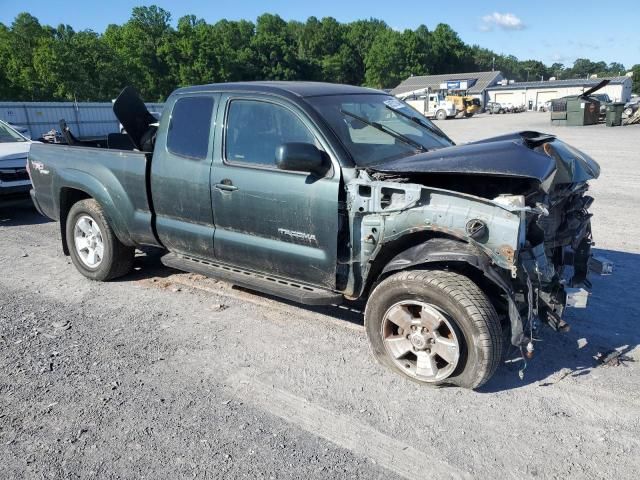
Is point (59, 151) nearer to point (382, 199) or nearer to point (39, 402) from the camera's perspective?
point (39, 402)

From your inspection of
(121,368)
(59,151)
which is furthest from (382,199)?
(59,151)

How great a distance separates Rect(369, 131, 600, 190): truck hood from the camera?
10.8 ft

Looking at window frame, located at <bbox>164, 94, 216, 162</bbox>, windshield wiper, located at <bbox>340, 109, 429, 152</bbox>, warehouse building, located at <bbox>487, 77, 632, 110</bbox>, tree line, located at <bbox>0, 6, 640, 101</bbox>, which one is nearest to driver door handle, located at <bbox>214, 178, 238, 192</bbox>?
window frame, located at <bbox>164, 94, 216, 162</bbox>

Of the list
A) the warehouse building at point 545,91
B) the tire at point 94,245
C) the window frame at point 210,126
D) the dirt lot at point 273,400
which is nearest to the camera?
the dirt lot at point 273,400

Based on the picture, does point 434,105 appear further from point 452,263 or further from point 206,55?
point 452,263

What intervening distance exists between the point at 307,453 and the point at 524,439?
1224mm

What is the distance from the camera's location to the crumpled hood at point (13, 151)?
8848 mm

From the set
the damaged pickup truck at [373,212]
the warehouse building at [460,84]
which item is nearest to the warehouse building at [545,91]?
the warehouse building at [460,84]

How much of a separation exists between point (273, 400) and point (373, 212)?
4.64ft

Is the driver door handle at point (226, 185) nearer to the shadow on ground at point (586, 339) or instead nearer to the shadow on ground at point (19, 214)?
the shadow on ground at point (586, 339)

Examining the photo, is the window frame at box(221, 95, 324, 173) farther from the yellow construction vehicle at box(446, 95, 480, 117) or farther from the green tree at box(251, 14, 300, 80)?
the green tree at box(251, 14, 300, 80)

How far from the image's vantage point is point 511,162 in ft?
11.0

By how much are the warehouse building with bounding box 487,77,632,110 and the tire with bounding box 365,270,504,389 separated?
74773 mm

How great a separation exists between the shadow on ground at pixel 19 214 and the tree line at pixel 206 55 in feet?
157
